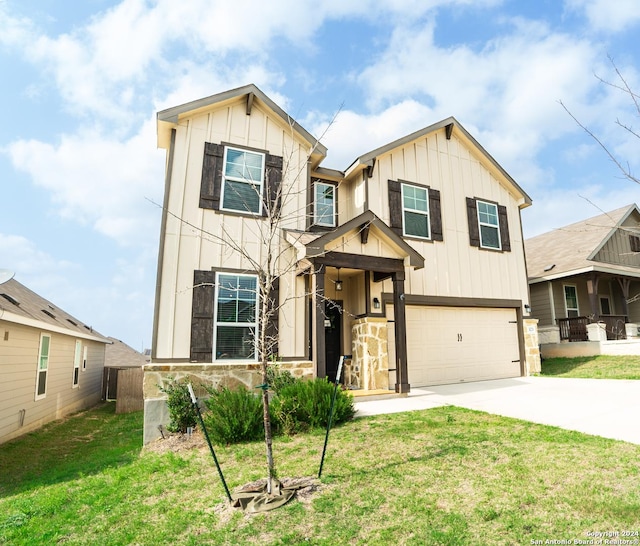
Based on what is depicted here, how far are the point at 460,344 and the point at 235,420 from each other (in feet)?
23.1

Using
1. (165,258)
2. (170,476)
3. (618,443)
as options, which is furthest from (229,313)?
(618,443)

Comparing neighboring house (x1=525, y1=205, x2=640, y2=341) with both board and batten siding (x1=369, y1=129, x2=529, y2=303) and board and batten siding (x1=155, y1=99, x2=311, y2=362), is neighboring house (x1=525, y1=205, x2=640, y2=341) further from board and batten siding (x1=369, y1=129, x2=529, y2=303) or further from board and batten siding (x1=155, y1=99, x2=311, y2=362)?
board and batten siding (x1=155, y1=99, x2=311, y2=362)

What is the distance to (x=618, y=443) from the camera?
14.6 feet

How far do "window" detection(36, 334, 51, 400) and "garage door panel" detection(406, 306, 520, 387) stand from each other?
32.2 ft

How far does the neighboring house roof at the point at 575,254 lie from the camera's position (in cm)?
1430

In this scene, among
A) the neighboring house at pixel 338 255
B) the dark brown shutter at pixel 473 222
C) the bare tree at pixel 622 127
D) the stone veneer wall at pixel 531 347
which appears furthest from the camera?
the stone veneer wall at pixel 531 347

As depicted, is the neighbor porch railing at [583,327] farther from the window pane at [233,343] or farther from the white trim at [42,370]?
the white trim at [42,370]

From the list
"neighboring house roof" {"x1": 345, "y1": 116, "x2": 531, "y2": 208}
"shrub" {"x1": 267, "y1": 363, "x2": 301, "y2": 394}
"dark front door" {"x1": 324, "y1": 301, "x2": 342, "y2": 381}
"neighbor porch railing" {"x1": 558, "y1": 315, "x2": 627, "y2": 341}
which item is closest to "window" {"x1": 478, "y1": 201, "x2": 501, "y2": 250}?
"neighboring house roof" {"x1": 345, "y1": 116, "x2": 531, "y2": 208}

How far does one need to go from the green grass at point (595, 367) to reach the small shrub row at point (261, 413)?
8.06 m

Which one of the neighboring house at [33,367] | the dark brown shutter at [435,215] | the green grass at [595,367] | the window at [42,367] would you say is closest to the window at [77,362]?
the neighboring house at [33,367]

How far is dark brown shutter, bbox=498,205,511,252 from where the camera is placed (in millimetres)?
11648

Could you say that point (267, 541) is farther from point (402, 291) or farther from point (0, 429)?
point (0, 429)

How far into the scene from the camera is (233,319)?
7852 mm

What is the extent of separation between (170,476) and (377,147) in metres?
8.45
